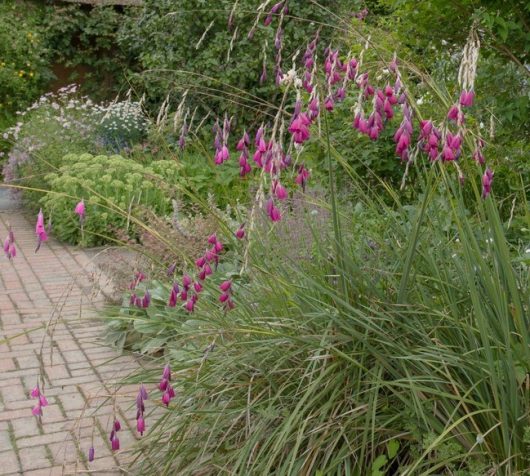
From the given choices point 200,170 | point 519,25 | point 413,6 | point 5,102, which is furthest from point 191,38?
point 519,25

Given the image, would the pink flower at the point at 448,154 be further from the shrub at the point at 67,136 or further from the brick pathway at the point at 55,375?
the shrub at the point at 67,136

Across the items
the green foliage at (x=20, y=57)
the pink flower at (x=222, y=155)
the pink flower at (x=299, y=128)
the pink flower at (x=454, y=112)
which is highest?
the pink flower at (x=454, y=112)

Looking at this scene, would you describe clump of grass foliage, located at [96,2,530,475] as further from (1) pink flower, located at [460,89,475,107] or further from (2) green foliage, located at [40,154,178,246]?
(2) green foliage, located at [40,154,178,246]

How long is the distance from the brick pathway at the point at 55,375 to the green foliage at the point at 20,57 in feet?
22.8

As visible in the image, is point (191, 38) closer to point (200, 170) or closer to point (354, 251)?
point (200, 170)

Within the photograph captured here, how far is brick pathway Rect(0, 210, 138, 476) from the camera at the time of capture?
3.43 meters

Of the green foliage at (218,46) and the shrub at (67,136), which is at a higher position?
the green foliage at (218,46)

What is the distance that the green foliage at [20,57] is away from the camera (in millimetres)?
13586

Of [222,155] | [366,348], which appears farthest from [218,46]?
[366,348]

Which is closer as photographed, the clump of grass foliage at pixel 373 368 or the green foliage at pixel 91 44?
the clump of grass foliage at pixel 373 368

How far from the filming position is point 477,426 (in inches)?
100

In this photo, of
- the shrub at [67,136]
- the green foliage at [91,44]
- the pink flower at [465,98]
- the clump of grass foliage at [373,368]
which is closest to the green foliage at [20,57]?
the green foliage at [91,44]

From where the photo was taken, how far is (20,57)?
13.7 m

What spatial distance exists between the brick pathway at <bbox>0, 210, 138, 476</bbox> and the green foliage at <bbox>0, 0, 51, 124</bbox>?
696 centimetres
